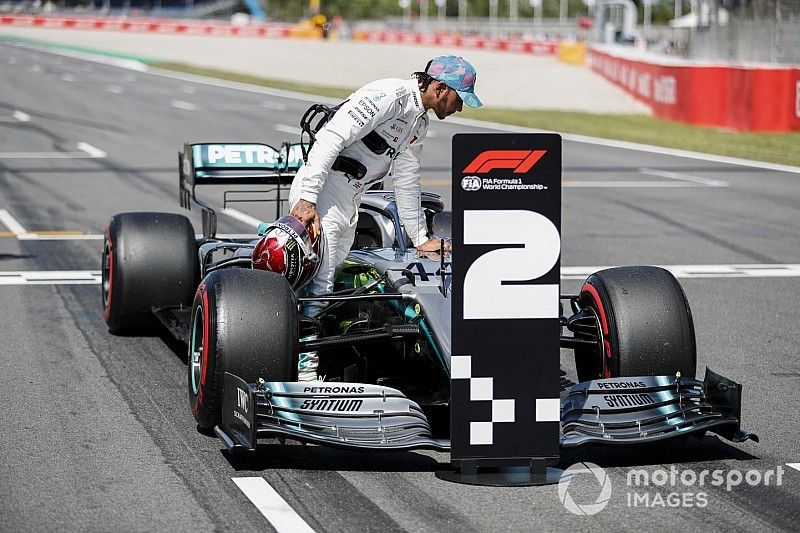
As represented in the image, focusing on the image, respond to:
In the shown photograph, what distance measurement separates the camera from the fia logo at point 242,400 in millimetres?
5535

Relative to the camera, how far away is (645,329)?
20.4ft

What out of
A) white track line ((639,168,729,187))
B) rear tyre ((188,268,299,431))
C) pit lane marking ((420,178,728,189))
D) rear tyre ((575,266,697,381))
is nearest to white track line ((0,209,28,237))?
pit lane marking ((420,178,728,189))

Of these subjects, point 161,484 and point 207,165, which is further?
point 207,165

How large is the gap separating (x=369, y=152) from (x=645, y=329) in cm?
163

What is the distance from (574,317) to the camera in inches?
261

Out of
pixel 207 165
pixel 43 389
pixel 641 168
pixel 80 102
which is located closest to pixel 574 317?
pixel 43 389

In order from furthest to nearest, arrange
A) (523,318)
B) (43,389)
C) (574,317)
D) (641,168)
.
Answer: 1. (641,168)
2. (43,389)
3. (574,317)
4. (523,318)

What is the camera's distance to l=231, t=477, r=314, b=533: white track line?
4961mm

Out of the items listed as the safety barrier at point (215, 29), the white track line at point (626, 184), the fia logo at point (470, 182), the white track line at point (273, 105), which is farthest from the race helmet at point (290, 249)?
the safety barrier at point (215, 29)

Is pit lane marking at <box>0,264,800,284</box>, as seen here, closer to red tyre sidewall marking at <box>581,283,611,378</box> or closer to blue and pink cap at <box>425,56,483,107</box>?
red tyre sidewall marking at <box>581,283,611,378</box>

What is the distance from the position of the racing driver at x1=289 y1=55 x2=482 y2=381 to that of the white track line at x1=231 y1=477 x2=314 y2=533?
1.08 m

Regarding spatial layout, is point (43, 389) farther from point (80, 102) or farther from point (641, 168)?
point (80, 102)

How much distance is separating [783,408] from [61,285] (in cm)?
564

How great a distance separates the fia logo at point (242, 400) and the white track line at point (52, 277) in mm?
5009
